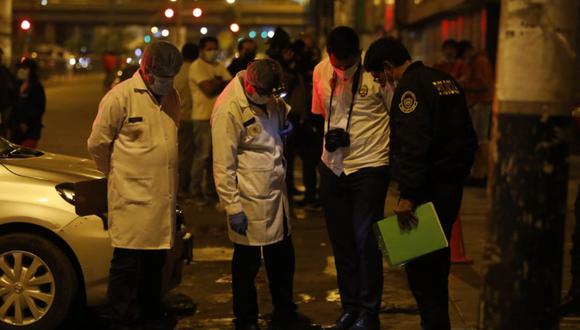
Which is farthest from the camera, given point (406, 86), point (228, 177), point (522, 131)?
point (228, 177)

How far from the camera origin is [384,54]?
5887 millimetres

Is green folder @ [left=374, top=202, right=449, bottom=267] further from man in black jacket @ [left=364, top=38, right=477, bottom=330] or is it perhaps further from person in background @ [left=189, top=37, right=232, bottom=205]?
person in background @ [left=189, top=37, right=232, bottom=205]

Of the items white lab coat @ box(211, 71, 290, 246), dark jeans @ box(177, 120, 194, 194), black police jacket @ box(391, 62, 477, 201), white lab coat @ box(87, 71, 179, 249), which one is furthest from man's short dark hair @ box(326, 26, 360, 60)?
dark jeans @ box(177, 120, 194, 194)

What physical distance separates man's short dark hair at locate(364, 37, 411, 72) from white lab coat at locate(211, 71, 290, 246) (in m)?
0.78

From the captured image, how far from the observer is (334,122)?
256 inches

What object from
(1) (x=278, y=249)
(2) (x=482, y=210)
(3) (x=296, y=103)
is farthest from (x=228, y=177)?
(2) (x=482, y=210)

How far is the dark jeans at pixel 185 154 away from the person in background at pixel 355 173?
5739mm

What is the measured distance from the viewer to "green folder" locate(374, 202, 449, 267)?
17.4ft

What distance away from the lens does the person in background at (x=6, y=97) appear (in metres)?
12.0

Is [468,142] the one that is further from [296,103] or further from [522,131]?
[296,103]

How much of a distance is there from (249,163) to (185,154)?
593 cm

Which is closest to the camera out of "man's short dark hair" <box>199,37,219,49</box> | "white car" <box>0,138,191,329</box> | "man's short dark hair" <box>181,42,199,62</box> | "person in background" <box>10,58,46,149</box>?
"white car" <box>0,138,191,329</box>

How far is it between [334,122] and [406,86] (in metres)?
1.09

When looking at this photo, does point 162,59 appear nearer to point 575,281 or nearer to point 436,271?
point 436,271
